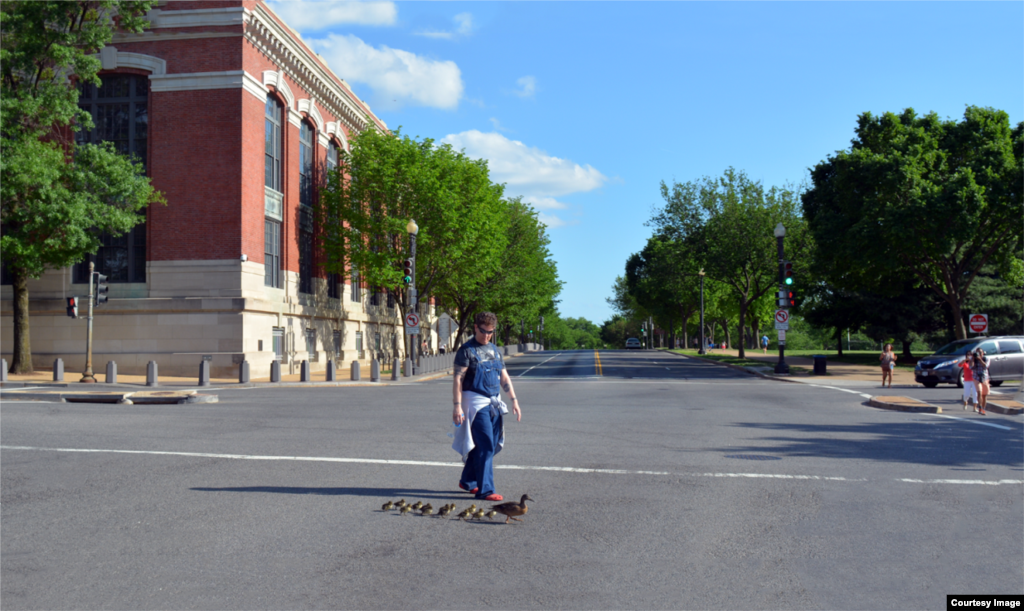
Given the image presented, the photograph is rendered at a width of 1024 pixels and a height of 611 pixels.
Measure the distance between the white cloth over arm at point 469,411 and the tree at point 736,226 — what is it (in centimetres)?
4208

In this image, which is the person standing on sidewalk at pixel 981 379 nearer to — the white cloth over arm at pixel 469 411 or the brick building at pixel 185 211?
the white cloth over arm at pixel 469 411

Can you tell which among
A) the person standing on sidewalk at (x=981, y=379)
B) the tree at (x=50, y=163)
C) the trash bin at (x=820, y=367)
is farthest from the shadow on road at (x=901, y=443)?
the tree at (x=50, y=163)

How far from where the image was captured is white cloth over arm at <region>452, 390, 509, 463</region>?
7238 mm

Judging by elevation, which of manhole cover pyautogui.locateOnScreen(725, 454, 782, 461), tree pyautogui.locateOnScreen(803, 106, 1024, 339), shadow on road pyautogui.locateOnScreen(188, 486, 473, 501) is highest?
tree pyautogui.locateOnScreen(803, 106, 1024, 339)

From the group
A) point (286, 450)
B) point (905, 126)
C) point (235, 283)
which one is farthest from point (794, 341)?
point (286, 450)

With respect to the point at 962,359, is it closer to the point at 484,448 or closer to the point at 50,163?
the point at 484,448

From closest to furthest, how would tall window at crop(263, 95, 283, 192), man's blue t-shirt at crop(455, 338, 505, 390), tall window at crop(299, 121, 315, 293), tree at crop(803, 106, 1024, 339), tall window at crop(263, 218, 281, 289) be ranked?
man's blue t-shirt at crop(455, 338, 505, 390), tree at crop(803, 106, 1024, 339), tall window at crop(263, 218, 281, 289), tall window at crop(263, 95, 283, 192), tall window at crop(299, 121, 315, 293)

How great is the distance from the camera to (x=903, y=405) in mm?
17234

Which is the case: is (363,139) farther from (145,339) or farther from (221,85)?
(145,339)

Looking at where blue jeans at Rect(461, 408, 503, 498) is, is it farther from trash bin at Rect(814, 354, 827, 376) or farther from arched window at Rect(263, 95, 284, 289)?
arched window at Rect(263, 95, 284, 289)

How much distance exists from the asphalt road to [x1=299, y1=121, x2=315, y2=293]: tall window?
24.4m

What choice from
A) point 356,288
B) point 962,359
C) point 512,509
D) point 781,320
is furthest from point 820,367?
point 512,509

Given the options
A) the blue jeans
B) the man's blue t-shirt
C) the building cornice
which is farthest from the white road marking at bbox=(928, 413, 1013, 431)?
the building cornice

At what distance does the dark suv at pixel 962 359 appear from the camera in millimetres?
24406
